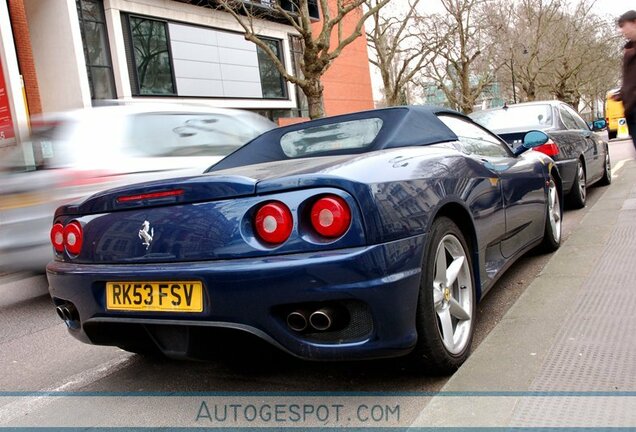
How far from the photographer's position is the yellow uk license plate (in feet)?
7.79

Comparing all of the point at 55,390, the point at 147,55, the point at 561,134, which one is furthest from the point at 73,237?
the point at 147,55

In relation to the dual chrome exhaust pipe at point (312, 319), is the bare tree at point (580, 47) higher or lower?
higher

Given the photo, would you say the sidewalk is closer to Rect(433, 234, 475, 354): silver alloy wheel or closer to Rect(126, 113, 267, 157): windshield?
Rect(433, 234, 475, 354): silver alloy wheel

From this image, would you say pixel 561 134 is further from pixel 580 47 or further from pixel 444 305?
pixel 580 47

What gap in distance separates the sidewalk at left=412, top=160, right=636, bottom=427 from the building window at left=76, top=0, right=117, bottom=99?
16.5m

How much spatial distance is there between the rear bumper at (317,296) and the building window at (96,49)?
16.8 m

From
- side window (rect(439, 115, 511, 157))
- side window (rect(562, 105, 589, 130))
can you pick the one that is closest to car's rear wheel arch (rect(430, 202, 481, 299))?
side window (rect(439, 115, 511, 157))

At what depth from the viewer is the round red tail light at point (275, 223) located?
230cm

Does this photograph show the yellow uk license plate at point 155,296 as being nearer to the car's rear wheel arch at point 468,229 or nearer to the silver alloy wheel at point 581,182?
the car's rear wheel arch at point 468,229

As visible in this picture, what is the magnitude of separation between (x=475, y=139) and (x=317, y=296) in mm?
2205

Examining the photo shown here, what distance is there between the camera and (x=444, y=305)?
2.72m

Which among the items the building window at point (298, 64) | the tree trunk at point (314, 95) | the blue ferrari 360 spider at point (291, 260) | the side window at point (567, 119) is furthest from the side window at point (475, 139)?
the building window at point (298, 64)

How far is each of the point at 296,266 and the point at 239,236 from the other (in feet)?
0.97

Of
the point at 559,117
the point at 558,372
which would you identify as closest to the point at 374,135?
the point at 558,372
